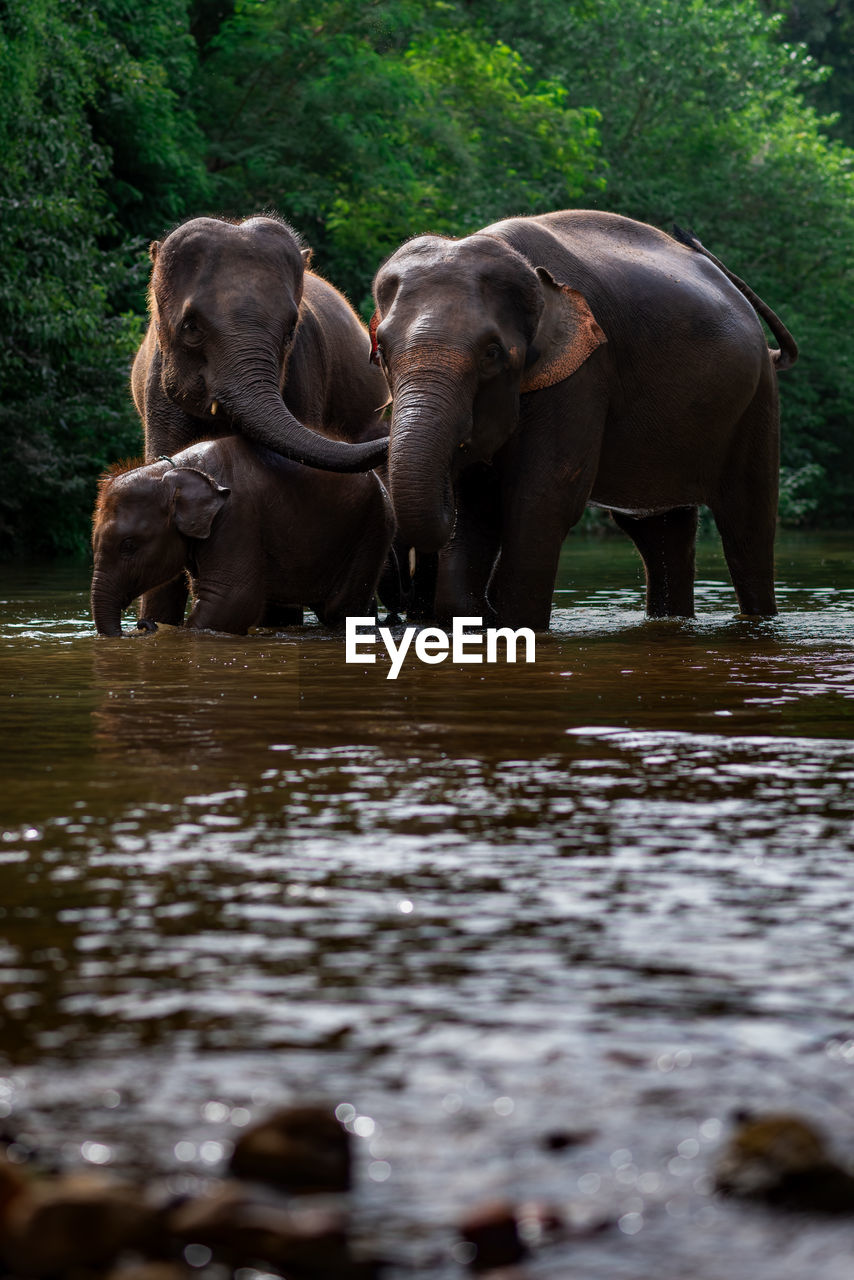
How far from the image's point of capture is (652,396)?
10812 mm

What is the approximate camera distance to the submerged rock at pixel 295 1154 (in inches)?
86.8

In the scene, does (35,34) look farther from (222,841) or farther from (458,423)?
(222,841)

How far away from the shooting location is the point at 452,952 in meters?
3.19

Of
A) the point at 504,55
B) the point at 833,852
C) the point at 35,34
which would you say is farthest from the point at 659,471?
the point at 504,55

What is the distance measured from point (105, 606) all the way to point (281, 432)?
1.23 metres

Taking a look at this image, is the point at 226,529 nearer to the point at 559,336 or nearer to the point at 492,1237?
the point at 559,336

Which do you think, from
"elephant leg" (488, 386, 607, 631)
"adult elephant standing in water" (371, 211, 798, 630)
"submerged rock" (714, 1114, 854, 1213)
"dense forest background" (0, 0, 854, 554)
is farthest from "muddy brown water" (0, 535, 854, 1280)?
"dense forest background" (0, 0, 854, 554)

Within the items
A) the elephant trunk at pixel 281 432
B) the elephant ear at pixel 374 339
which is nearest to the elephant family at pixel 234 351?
the elephant trunk at pixel 281 432

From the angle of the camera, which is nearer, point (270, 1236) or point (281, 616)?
point (270, 1236)

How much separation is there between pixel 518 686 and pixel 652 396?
379cm

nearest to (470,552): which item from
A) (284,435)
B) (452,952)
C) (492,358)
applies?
(284,435)

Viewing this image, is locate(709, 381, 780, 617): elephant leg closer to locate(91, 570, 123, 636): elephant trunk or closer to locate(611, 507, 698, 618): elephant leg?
locate(611, 507, 698, 618): elephant leg

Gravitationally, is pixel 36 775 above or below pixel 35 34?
below

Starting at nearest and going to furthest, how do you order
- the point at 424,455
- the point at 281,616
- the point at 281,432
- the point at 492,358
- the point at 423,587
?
the point at 424,455 → the point at 492,358 → the point at 281,432 → the point at 281,616 → the point at 423,587
